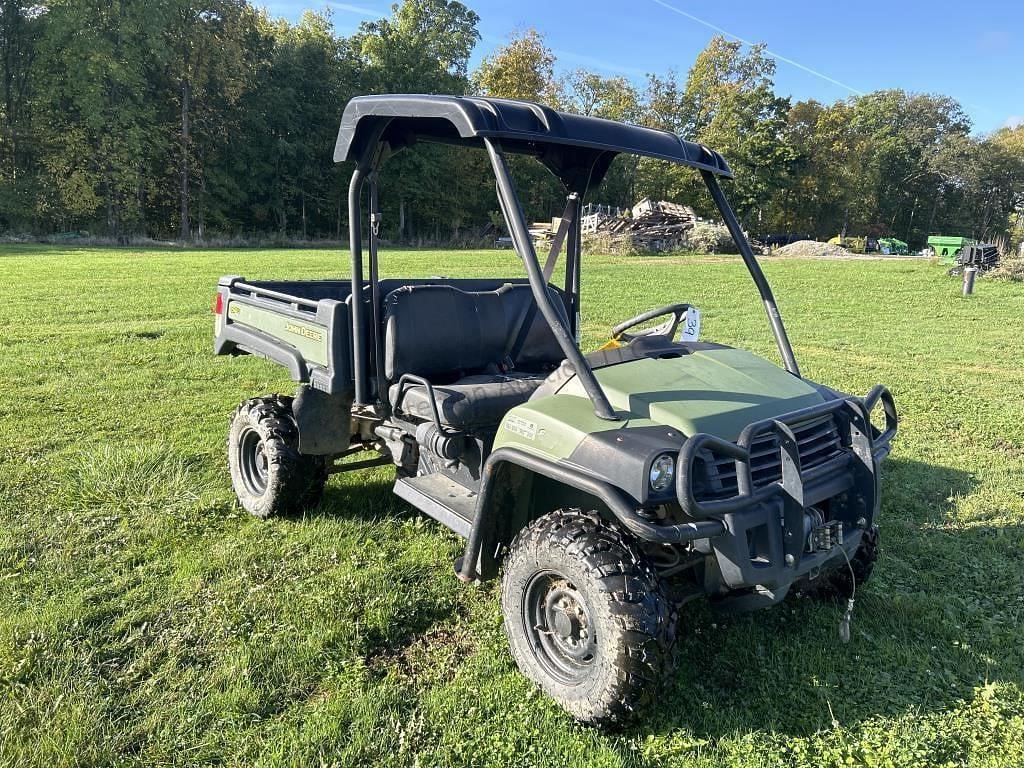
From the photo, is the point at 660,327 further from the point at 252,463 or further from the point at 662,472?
the point at 252,463

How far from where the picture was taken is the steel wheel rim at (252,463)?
4.03m

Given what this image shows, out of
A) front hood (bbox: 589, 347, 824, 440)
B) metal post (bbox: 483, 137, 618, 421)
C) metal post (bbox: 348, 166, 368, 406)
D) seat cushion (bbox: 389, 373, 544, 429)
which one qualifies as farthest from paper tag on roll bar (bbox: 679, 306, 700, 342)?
metal post (bbox: 348, 166, 368, 406)

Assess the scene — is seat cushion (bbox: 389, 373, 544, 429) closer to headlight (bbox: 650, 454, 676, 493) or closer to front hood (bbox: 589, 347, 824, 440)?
front hood (bbox: 589, 347, 824, 440)

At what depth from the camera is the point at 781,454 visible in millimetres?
2293

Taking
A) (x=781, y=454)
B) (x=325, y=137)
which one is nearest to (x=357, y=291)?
(x=781, y=454)

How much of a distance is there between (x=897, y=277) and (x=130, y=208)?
107 ft

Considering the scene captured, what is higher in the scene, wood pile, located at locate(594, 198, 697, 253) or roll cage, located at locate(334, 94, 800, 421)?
wood pile, located at locate(594, 198, 697, 253)

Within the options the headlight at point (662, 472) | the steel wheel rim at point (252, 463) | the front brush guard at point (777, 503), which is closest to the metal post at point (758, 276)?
the front brush guard at point (777, 503)

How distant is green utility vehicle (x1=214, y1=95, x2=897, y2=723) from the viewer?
7.09 feet

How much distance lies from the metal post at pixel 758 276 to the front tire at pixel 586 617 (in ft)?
4.14

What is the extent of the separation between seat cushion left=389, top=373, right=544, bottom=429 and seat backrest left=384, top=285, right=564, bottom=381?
10.5 inches

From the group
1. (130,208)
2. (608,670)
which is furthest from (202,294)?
(130,208)

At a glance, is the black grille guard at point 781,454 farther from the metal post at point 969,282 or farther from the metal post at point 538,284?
the metal post at point 969,282

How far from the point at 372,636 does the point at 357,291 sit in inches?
59.3
